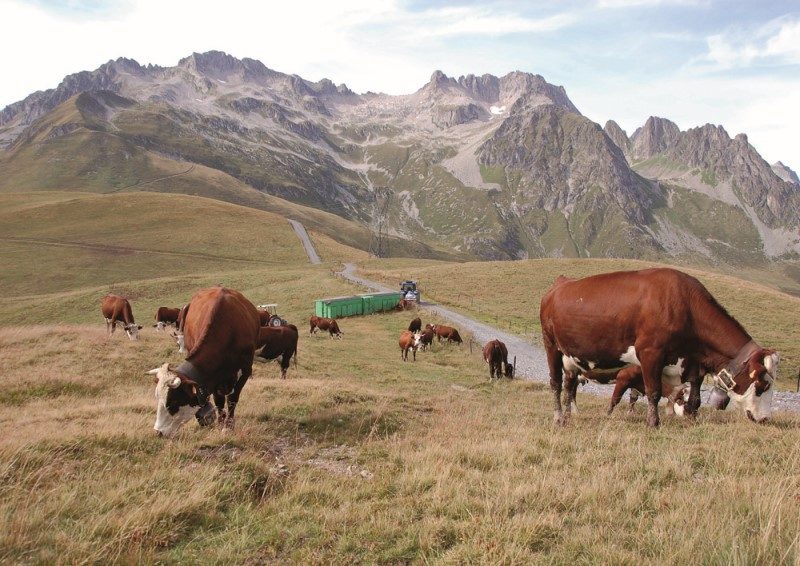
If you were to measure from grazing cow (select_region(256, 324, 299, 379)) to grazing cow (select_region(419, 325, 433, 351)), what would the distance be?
12.8m

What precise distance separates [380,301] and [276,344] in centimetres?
3114

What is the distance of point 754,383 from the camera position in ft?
30.1

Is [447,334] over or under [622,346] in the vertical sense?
under

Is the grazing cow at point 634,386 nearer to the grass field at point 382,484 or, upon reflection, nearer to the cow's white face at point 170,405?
the grass field at point 382,484

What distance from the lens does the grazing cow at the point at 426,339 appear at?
31934 millimetres

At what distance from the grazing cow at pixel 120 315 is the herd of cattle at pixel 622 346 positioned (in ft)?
60.1

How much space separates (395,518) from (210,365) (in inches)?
218

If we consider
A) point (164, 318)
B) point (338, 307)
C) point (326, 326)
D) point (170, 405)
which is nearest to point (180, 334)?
point (164, 318)

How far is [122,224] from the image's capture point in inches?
4656

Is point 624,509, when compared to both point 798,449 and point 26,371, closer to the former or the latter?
point 798,449

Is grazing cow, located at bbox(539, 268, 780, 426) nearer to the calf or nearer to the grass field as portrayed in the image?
the grass field

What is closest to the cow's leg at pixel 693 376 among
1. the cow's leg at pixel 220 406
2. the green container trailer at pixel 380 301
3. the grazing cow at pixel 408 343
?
the cow's leg at pixel 220 406

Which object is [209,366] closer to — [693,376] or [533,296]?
[693,376]

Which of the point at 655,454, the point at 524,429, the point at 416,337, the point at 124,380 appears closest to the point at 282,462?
the point at 524,429
